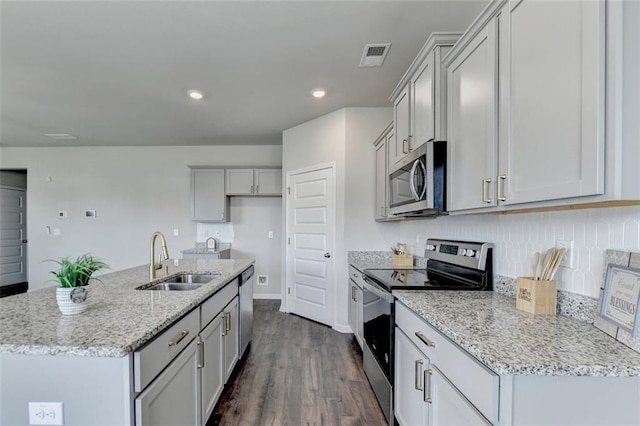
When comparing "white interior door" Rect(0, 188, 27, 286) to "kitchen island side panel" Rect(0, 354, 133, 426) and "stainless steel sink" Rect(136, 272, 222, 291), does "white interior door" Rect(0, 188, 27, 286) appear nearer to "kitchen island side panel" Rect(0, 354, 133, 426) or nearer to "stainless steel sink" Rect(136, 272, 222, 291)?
"stainless steel sink" Rect(136, 272, 222, 291)

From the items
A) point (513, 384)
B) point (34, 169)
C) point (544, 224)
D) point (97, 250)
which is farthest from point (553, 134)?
point (34, 169)

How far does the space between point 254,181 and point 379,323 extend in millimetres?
3449

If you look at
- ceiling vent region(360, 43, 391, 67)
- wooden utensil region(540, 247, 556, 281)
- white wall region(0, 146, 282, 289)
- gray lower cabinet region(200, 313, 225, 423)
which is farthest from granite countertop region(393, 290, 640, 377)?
white wall region(0, 146, 282, 289)

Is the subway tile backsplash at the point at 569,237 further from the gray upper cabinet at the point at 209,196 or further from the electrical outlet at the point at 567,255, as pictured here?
the gray upper cabinet at the point at 209,196

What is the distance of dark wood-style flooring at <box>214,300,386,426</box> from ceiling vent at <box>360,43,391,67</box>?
2.59 m

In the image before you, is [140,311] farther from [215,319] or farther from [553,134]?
[553,134]

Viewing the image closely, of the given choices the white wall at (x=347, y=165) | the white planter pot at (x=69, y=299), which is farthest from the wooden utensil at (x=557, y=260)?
the white wall at (x=347, y=165)

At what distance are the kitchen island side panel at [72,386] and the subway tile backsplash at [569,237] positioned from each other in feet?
5.58

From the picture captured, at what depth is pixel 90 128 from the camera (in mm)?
4418

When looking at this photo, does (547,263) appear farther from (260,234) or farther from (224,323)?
(260,234)

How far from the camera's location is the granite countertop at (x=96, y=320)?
1011 millimetres

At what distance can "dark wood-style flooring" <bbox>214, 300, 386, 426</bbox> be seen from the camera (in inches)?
79.4

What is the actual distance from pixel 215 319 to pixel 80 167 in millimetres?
5103

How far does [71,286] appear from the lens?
129 centimetres
